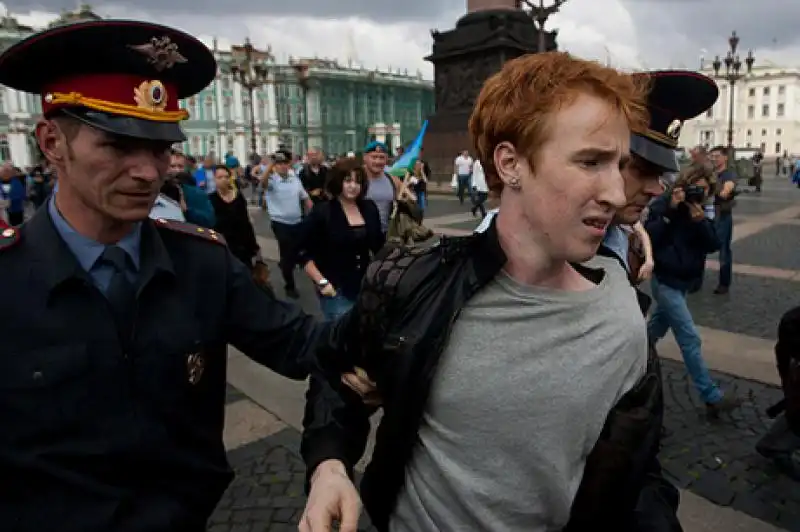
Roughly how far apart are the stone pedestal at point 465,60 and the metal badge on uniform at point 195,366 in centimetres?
1880

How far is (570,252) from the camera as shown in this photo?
47.6 inches

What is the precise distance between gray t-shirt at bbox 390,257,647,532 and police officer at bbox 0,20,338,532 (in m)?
0.54

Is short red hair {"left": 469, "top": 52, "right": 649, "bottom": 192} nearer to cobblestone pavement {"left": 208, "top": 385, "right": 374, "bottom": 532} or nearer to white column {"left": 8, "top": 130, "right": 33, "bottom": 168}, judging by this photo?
cobblestone pavement {"left": 208, "top": 385, "right": 374, "bottom": 532}

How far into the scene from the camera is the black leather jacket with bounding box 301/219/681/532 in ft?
4.09

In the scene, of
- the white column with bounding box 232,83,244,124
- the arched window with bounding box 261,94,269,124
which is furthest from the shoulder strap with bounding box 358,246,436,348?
the arched window with bounding box 261,94,269,124

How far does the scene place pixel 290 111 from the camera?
8062 cm

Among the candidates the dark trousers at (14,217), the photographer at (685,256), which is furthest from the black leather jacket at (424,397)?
the dark trousers at (14,217)

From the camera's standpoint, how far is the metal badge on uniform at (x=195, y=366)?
1.51 metres

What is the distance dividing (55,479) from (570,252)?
1.18 metres

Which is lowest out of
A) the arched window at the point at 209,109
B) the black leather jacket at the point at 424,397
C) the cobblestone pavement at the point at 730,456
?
the cobblestone pavement at the point at 730,456

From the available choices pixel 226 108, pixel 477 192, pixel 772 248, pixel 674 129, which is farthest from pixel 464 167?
pixel 226 108

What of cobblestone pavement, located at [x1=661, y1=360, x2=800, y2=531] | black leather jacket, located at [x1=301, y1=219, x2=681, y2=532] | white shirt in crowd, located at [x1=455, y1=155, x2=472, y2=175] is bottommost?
cobblestone pavement, located at [x1=661, y1=360, x2=800, y2=531]

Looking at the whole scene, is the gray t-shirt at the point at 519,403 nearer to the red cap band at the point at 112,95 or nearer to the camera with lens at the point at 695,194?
the red cap band at the point at 112,95

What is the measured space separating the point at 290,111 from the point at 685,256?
264 ft
